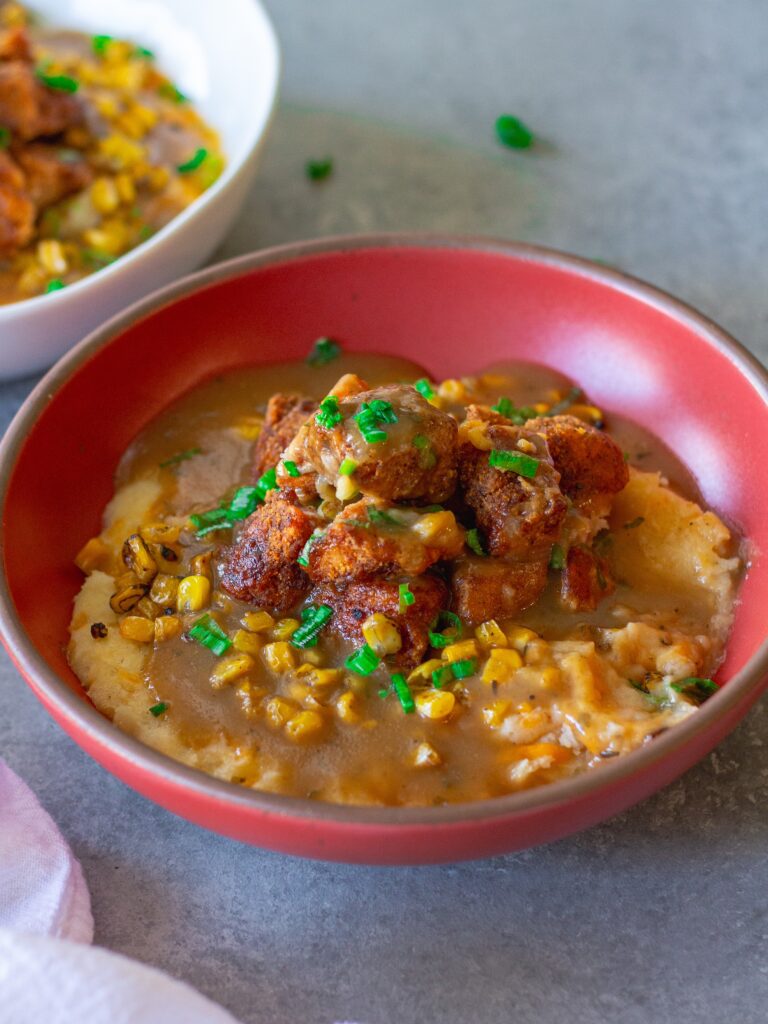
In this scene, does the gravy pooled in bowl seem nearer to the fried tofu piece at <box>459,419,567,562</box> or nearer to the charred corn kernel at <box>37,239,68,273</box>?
the fried tofu piece at <box>459,419,567,562</box>

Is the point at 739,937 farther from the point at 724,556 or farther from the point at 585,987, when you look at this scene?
the point at 724,556

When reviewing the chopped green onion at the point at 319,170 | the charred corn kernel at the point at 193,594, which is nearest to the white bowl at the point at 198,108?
the chopped green onion at the point at 319,170

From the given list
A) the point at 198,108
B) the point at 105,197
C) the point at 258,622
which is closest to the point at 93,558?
the point at 258,622

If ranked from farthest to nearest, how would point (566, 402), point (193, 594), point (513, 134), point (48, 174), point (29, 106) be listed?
point (513, 134) → point (29, 106) → point (48, 174) → point (566, 402) → point (193, 594)

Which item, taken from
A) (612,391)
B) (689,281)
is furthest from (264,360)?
(689,281)

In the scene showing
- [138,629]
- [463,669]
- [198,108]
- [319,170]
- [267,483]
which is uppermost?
[463,669]

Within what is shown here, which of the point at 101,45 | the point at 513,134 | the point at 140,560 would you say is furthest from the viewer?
the point at 513,134

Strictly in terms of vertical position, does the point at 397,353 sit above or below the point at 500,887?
above

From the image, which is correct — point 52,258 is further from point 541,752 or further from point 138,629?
point 541,752
